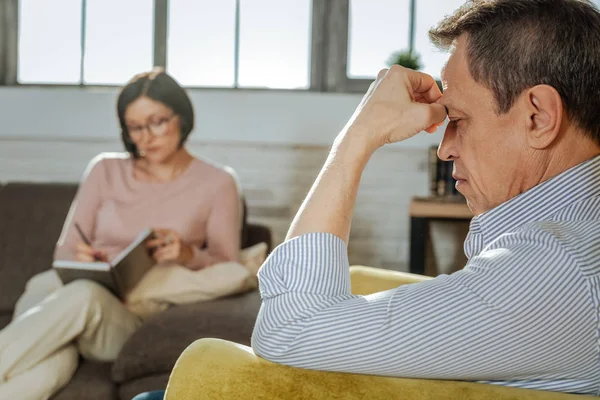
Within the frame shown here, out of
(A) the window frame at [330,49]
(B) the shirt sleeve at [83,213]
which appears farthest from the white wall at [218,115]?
(B) the shirt sleeve at [83,213]

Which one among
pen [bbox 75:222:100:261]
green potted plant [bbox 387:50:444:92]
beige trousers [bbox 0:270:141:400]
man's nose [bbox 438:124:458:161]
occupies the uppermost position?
green potted plant [bbox 387:50:444:92]

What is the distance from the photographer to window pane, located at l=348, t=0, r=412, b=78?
3582 mm

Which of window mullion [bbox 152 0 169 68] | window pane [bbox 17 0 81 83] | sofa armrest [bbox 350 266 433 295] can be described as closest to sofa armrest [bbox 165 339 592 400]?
sofa armrest [bbox 350 266 433 295]

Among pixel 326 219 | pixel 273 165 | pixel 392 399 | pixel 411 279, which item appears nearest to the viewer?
pixel 392 399

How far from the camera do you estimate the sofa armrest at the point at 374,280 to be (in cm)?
158

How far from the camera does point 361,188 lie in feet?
11.5

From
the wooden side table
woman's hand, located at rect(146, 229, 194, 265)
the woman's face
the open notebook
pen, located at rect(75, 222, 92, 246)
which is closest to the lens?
the open notebook

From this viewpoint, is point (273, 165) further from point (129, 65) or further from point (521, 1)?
point (521, 1)

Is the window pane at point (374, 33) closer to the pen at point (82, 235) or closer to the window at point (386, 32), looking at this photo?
the window at point (386, 32)

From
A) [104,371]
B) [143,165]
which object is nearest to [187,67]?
[143,165]

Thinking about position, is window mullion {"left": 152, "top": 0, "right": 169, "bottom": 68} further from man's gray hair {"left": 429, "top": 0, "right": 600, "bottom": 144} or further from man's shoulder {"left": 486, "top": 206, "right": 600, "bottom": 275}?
man's shoulder {"left": 486, "top": 206, "right": 600, "bottom": 275}

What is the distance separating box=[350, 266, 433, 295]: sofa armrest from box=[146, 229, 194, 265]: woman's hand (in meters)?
1.02

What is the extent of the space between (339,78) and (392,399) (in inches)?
111

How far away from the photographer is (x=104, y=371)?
218 centimetres
